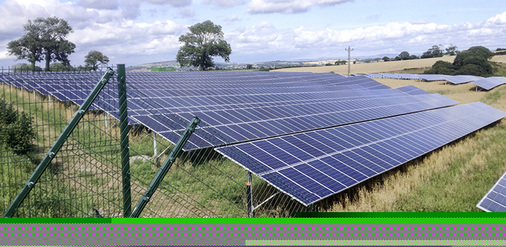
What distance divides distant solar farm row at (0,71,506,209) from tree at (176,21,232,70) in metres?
61.7

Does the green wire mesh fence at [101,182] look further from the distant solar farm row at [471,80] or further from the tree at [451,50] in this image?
the tree at [451,50]

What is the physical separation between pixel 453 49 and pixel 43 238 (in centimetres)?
16552

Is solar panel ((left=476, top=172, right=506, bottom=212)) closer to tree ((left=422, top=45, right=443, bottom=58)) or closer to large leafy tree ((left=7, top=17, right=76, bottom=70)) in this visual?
large leafy tree ((left=7, top=17, right=76, bottom=70))

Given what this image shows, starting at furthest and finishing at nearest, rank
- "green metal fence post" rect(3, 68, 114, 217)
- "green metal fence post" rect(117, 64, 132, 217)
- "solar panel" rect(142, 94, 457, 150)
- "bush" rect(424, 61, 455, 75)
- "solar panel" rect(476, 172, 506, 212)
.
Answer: "bush" rect(424, 61, 455, 75) → "solar panel" rect(142, 94, 457, 150) → "solar panel" rect(476, 172, 506, 212) → "green metal fence post" rect(117, 64, 132, 217) → "green metal fence post" rect(3, 68, 114, 217)

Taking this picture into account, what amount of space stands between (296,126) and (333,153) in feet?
14.4

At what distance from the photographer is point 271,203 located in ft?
36.1

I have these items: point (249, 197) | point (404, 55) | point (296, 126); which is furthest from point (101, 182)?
point (404, 55)

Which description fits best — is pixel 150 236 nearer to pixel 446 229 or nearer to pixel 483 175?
pixel 446 229

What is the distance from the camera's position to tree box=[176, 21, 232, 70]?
290ft

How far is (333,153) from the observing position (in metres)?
12.6

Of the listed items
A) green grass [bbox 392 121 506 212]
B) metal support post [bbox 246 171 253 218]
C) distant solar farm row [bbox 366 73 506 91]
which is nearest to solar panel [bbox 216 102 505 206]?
metal support post [bbox 246 171 253 218]

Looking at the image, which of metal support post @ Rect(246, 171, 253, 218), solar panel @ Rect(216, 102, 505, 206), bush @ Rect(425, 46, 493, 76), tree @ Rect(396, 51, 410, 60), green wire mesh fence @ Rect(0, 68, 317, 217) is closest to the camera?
green wire mesh fence @ Rect(0, 68, 317, 217)

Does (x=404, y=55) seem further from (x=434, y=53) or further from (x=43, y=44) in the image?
(x=43, y=44)

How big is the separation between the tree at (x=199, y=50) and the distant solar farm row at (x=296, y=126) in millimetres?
61705
